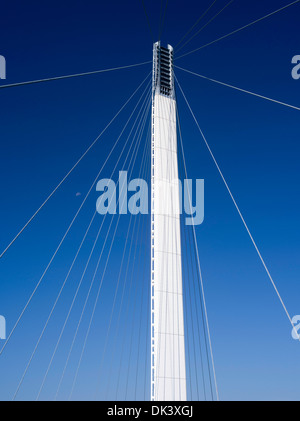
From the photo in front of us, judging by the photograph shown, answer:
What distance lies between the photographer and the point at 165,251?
14.0 metres

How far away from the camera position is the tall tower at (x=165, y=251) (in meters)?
12.4

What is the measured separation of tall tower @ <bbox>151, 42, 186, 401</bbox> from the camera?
489 inches

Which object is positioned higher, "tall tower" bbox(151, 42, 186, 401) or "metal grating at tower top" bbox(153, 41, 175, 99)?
"metal grating at tower top" bbox(153, 41, 175, 99)

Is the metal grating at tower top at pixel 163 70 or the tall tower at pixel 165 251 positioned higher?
the metal grating at tower top at pixel 163 70

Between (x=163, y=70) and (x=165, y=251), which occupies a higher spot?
(x=163, y=70)

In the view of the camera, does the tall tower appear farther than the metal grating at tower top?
No

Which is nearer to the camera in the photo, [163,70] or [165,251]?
[165,251]

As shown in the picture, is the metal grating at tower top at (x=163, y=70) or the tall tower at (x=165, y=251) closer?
the tall tower at (x=165, y=251)

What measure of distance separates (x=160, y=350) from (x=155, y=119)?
8.04 metres
